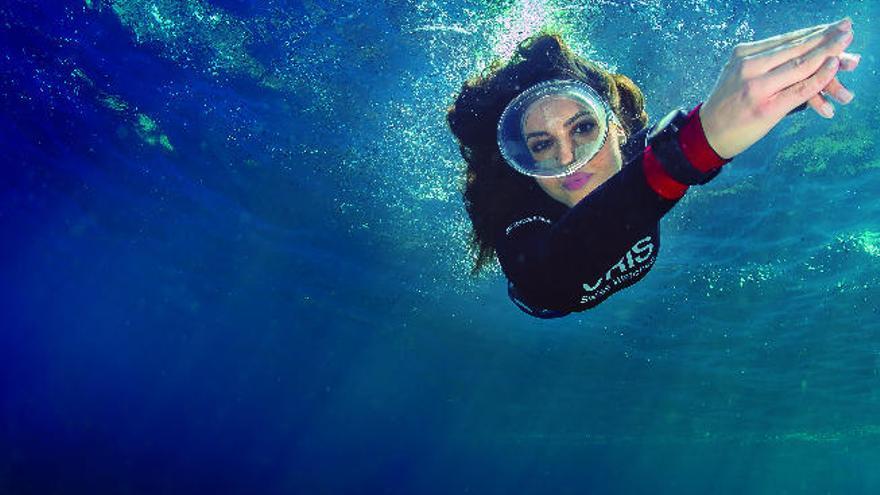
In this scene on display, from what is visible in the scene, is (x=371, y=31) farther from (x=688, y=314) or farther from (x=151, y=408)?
(x=151, y=408)

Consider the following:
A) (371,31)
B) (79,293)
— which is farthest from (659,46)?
(79,293)

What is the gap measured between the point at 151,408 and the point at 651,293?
10578 centimetres

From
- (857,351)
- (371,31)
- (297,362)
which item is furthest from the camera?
(297,362)

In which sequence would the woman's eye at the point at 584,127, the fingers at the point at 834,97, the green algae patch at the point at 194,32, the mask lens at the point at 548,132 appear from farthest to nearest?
the green algae patch at the point at 194,32 → the woman's eye at the point at 584,127 → the mask lens at the point at 548,132 → the fingers at the point at 834,97

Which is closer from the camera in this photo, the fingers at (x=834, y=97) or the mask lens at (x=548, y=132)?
the fingers at (x=834, y=97)

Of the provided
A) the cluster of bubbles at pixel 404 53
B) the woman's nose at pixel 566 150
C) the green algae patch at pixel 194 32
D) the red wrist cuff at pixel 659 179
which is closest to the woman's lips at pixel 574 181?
the woman's nose at pixel 566 150

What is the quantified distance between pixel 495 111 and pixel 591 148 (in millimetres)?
782

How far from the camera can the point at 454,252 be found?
69.6ft

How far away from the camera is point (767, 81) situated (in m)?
1.58

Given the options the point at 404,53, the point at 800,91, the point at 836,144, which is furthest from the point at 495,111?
the point at 836,144

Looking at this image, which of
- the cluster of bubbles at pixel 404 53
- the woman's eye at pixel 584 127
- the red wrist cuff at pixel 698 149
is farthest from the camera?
the cluster of bubbles at pixel 404 53

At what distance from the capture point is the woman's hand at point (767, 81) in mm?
1581

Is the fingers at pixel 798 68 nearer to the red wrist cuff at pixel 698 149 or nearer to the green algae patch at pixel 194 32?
the red wrist cuff at pixel 698 149

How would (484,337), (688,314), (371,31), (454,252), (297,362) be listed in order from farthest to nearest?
(297,362)
(484,337)
(688,314)
(454,252)
(371,31)
